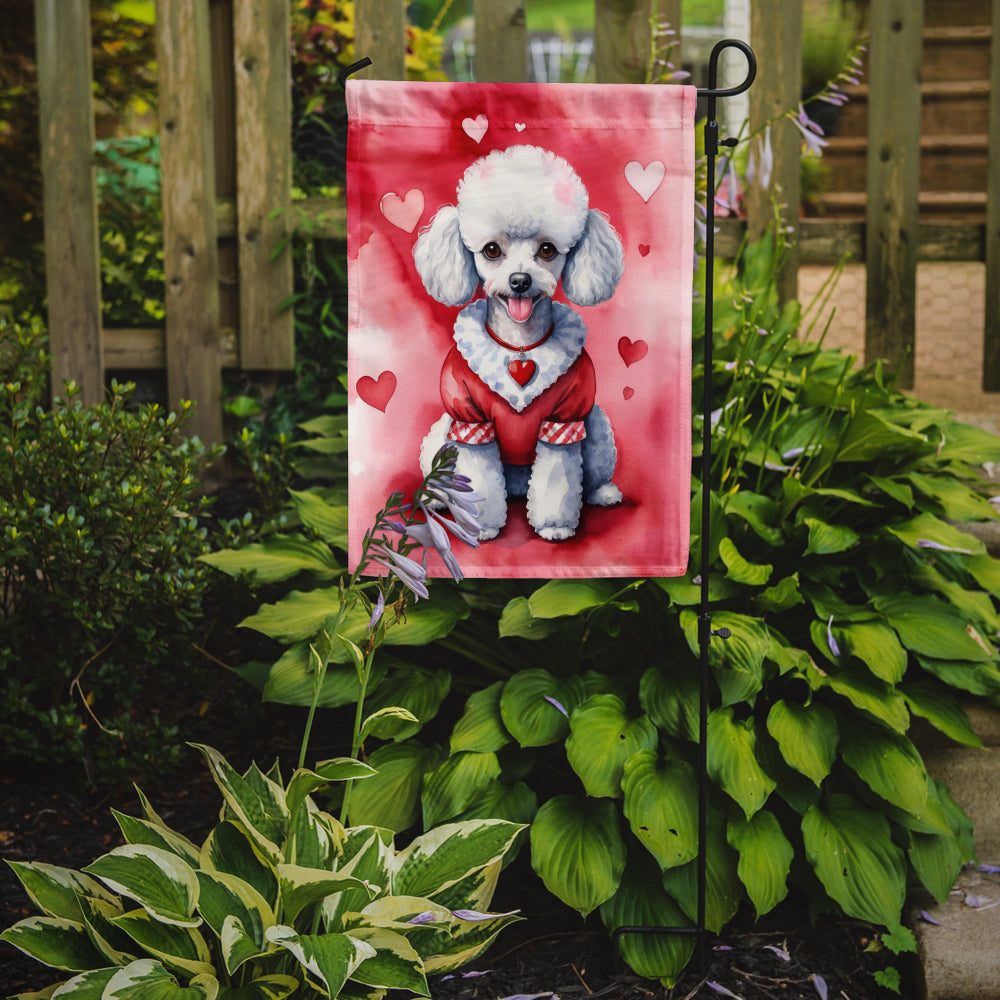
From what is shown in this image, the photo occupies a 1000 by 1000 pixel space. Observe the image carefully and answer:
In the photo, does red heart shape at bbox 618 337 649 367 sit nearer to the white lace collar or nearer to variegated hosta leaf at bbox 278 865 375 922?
the white lace collar

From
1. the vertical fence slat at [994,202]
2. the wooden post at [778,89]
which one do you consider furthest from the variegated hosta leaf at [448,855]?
the vertical fence slat at [994,202]

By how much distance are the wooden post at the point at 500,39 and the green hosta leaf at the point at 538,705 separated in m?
2.00

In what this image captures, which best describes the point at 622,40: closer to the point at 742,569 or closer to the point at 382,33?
the point at 382,33

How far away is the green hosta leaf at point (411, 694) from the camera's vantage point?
207 centimetres

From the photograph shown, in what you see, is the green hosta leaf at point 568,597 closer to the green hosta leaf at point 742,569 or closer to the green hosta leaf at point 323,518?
the green hosta leaf at point 742,569

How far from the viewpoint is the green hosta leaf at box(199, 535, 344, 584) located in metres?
2.34

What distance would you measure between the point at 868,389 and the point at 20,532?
203cm

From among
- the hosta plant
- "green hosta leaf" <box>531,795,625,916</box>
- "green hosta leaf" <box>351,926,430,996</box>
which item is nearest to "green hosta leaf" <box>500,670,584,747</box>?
"green hosta leaf" <box>531,795,625,916</box>

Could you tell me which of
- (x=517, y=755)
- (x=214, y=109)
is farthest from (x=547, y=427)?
(x=214, y=109)

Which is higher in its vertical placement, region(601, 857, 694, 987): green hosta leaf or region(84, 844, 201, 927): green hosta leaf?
region(84, 844, 201, 927): green hosta leaf

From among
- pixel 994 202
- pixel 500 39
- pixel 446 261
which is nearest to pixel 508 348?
pixel 446 261

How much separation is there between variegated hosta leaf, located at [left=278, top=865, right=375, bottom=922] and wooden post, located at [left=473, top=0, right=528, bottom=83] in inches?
99.1

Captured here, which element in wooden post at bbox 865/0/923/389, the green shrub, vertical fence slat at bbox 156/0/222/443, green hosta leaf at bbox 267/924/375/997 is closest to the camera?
green hosta leaf at bbox 267/924/375/997

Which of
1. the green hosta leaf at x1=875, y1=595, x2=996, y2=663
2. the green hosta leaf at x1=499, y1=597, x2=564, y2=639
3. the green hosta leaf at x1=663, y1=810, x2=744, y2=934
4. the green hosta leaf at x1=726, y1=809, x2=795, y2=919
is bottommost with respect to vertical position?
the green hosta leaf at x1=663, y1=810, x2=744, y2=934
